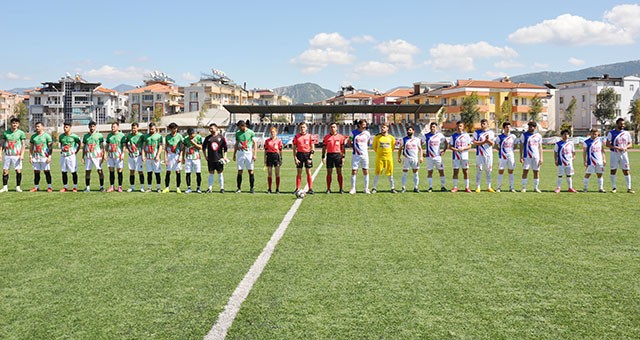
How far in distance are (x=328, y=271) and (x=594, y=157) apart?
34.7 ft

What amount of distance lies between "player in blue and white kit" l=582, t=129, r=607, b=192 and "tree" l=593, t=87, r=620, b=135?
72.7 metres

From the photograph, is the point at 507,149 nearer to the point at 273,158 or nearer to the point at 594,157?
the point at 594,157

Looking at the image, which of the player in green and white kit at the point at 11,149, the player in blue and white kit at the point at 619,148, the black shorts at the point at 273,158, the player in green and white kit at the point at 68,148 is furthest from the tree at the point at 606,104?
the player in green and white kit at the point at 11,149

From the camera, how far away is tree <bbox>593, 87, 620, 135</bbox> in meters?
76.1

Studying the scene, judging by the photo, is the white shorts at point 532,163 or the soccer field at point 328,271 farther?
the white shorts at point 532,163

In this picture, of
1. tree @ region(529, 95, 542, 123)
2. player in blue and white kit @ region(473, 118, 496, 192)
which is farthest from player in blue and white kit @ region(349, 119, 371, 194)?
tree @ region(529, 95, 542, 123)

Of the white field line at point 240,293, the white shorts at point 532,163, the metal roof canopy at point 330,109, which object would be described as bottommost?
the white field line at point 240,293

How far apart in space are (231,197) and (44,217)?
13.2 ft

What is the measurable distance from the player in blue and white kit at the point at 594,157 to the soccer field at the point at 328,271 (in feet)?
11.4

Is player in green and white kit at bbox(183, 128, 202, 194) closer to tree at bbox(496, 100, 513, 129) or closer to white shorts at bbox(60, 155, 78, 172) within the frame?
white shorts at bbox(60, 155, 78, 172)

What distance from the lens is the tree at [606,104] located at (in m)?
76.1

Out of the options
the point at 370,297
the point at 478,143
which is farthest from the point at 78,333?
the point at 478,143

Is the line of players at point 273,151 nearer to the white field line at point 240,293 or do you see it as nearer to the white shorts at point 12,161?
the white shorts at point 12,161

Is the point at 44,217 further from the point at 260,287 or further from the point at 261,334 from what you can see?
the point at 261,334
